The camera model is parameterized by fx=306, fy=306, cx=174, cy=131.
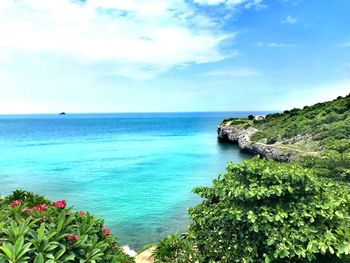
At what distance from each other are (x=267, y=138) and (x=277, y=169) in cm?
3453

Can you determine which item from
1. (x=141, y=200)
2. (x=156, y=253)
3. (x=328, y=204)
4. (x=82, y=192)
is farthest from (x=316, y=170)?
(x=82, y=192)

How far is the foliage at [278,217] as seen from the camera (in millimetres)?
5516

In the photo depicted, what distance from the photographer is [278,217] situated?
5.58m

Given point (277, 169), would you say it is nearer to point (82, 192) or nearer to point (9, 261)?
point (9, 261)

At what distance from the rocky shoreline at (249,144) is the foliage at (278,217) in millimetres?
24190

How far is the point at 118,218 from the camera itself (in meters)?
17.0

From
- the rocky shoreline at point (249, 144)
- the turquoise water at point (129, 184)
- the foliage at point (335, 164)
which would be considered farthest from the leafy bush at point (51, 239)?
the rocky shoreline at point (249, 144)

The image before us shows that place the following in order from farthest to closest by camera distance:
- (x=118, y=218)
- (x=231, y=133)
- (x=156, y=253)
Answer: (x=231, y=133)
(x=118, y=218)
(x=156, y=253)

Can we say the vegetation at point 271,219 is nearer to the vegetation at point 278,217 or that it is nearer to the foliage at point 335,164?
the vegetation at point 278,217

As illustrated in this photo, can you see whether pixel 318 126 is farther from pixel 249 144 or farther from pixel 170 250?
pixel 170 250

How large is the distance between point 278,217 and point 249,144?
36.3 meters

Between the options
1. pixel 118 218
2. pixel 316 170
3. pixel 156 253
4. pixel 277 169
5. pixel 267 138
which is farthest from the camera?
pixel 267 138

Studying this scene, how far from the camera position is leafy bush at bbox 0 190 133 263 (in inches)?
134

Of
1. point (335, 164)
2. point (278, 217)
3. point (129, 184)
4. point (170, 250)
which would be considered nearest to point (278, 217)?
point (278, 217)
